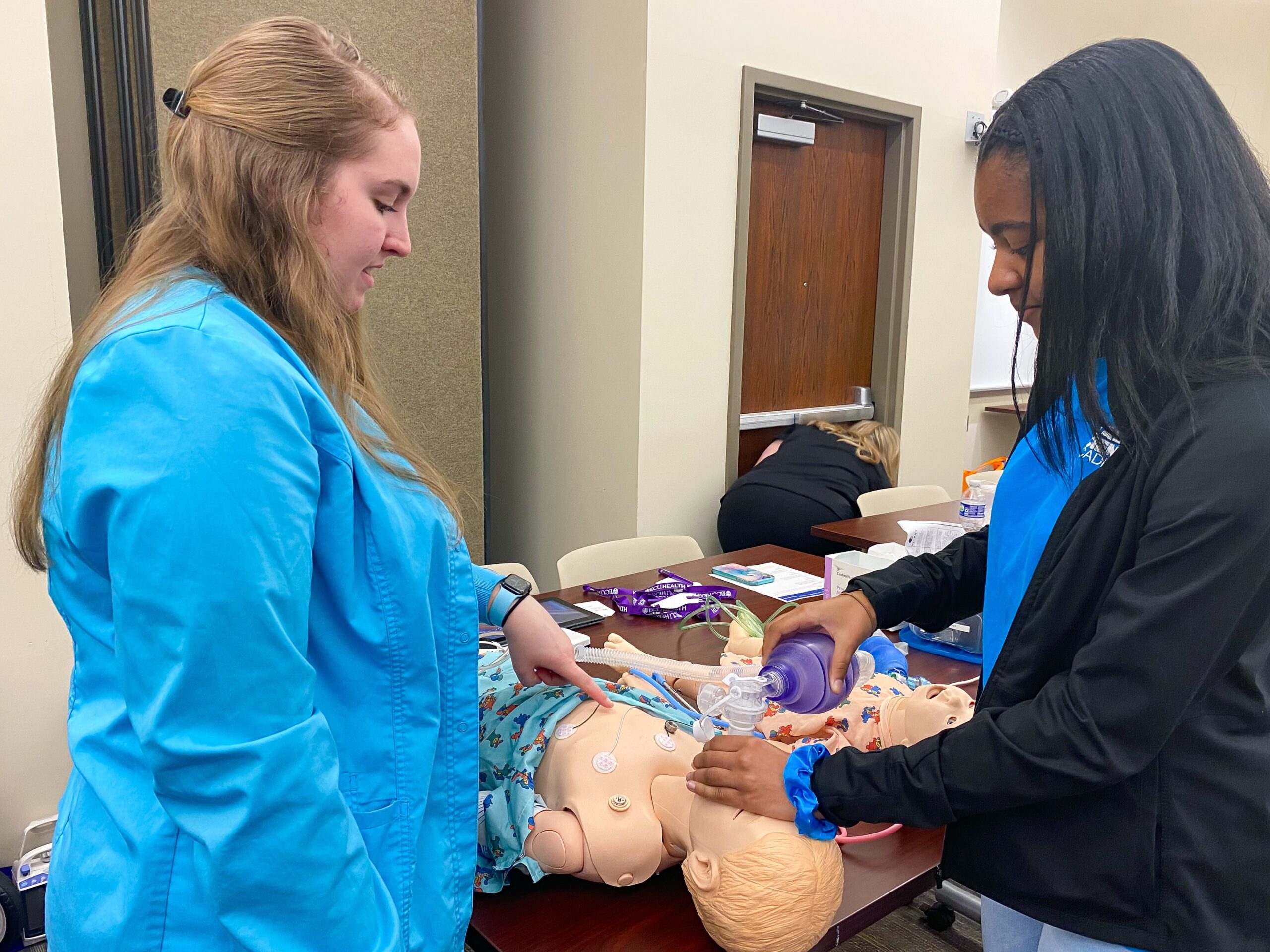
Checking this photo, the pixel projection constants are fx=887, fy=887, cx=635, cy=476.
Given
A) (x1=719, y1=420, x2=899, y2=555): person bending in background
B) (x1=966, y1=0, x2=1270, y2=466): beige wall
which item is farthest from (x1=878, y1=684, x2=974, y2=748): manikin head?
A: (x1=966, y1=0, x2=1270, y2=466): beige wall

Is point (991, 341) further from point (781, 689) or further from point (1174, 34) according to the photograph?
point (781, 689)

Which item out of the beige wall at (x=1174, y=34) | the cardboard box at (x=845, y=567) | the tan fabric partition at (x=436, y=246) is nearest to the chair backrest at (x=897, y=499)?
the cardboard box at (x=845, y=567)

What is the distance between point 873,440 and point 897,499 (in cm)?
66

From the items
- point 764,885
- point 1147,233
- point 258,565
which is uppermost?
point 1147,233

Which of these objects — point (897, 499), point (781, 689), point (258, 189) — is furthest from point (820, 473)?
point (258, 189)

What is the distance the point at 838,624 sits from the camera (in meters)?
1.07

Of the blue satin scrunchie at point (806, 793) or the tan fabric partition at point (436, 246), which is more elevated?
the tan fabric partition at point (436, 246)

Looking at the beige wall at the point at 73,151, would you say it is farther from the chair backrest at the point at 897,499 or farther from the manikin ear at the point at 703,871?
the chair backrest at the point at 897,499

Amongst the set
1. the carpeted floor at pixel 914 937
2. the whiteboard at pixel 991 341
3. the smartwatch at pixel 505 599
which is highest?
the whiteboard at pixel 991 341

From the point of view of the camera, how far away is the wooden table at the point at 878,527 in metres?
2.52

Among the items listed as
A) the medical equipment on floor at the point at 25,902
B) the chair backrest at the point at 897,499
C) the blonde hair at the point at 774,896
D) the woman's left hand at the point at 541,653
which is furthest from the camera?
the chair backrest at the point at 897,499

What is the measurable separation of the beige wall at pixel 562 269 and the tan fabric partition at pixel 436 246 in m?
0.36

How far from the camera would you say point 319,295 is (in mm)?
796

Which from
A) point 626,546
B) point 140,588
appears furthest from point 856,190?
point 140,588
